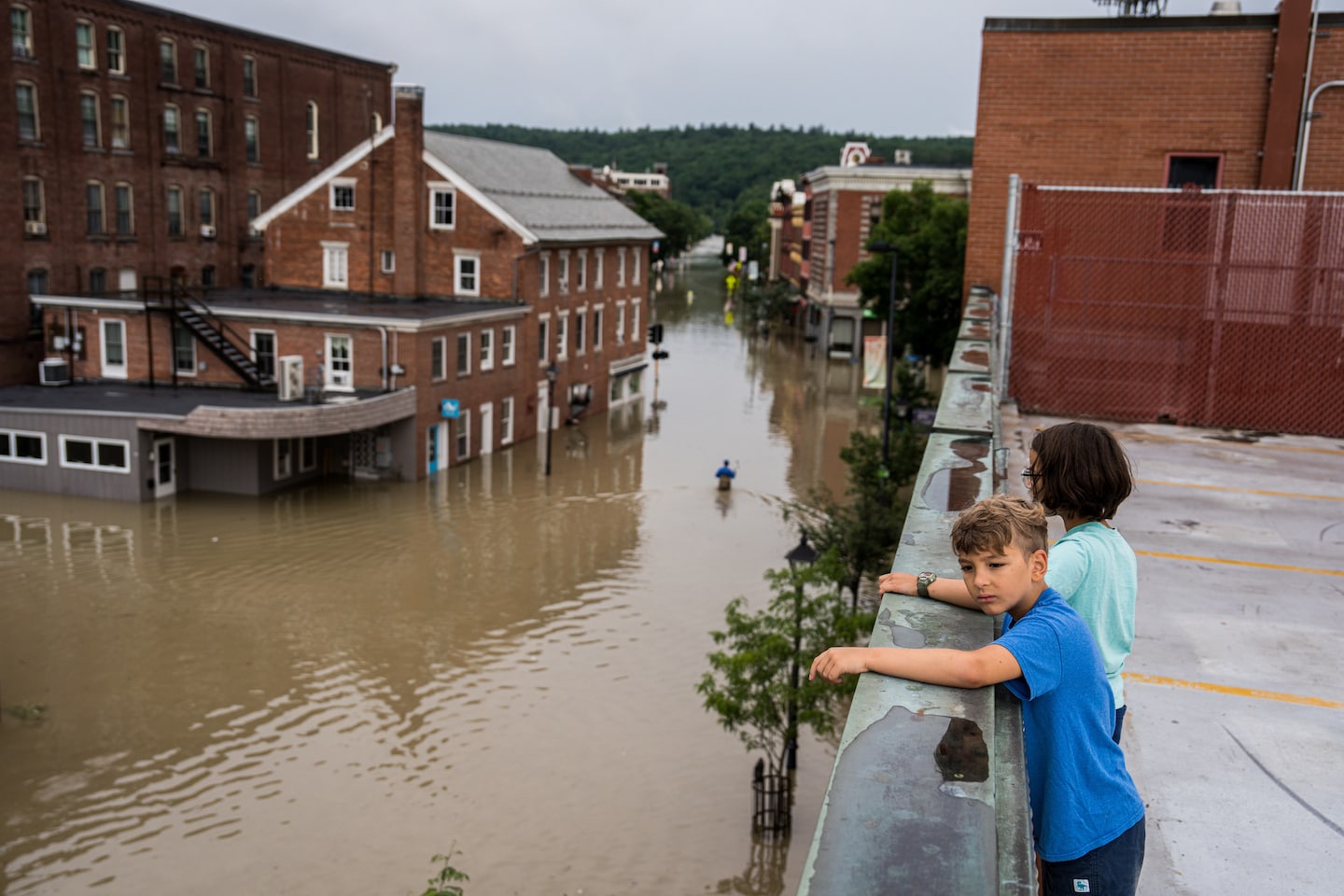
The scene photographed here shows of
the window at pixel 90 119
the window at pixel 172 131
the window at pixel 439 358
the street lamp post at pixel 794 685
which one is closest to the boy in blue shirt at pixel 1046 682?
the street lamp post at pixel 794 685

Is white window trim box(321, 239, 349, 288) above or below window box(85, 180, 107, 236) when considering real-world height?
below

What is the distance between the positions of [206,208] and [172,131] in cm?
359

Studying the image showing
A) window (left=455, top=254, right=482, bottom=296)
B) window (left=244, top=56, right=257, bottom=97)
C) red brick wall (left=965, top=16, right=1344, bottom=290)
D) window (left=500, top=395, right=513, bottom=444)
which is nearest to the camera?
red brick wall (left=965, top=16, right=1344, bottom=290)

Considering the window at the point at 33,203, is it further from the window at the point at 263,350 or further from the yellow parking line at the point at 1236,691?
the yellow parking line at the point at 1236,691

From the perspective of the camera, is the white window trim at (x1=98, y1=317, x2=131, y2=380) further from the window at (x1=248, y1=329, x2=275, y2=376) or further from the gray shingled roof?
the gray shingled roof

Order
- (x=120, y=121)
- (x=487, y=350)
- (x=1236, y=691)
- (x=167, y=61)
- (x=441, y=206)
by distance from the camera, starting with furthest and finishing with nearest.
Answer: (x=167, y=61) < (x=120, y=121) < (x=441, y=206) < (x=487, y=350) < (x=1236, y=691)

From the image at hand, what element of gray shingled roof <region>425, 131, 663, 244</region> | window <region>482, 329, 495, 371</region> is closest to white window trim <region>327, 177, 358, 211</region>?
gray shingled roof <region>425, 131, 663, 244</region>

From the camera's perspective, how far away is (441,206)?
4059cm

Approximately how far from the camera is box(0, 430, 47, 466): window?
1220 inches

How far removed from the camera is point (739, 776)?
17.3 m

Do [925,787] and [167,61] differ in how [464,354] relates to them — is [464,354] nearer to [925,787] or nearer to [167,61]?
[167,61]

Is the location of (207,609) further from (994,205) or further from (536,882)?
(994,205)

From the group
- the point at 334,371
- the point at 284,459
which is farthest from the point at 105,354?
the point at 284,459

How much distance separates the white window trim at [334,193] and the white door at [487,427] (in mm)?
9101
